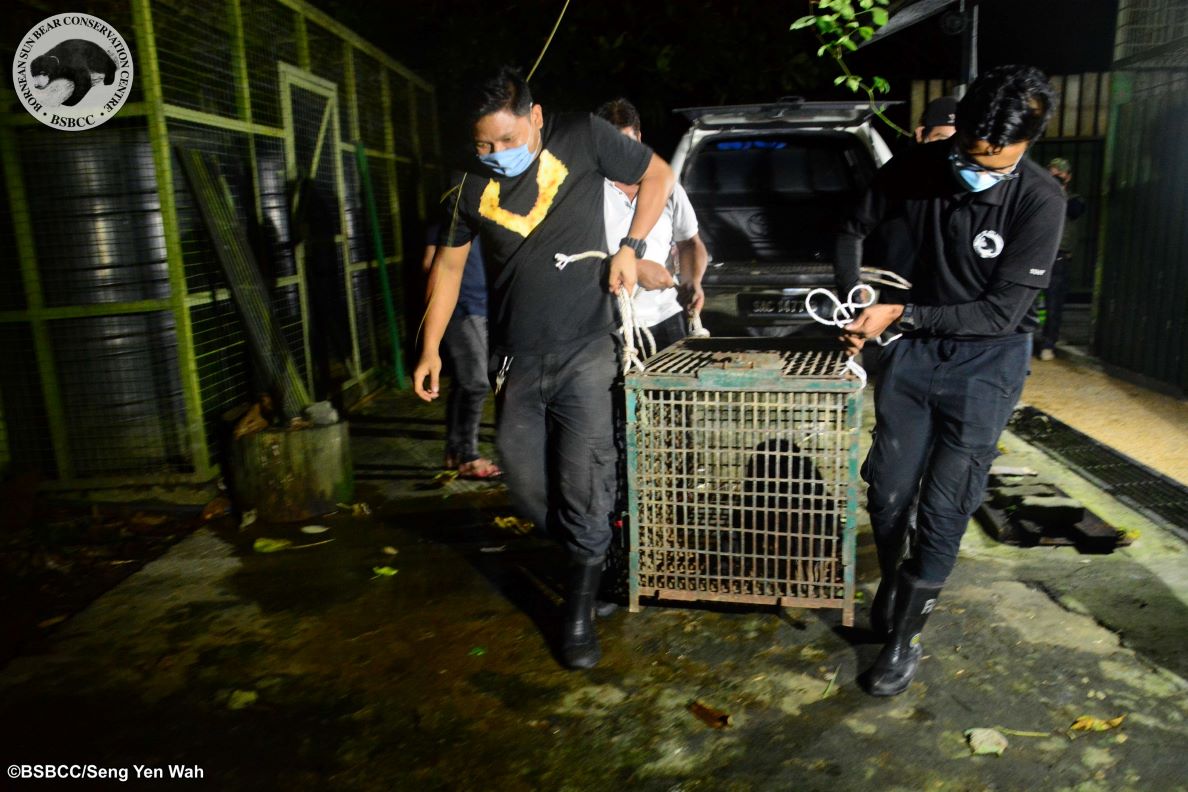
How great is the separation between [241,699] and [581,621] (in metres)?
1.20

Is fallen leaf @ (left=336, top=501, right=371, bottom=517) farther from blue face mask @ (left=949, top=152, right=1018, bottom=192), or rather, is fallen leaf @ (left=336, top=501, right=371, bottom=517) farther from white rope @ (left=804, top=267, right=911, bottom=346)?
blue face mask @ (left=949, top=152, right=1018, bottom=192)

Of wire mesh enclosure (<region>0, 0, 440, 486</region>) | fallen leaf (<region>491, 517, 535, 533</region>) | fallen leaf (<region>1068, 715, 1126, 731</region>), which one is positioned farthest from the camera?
wire mesh enclosure (<region>0, 0, 440, 486</region>)

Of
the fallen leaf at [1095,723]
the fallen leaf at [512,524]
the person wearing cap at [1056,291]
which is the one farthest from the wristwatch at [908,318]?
the person wearing cap at [1056,291]

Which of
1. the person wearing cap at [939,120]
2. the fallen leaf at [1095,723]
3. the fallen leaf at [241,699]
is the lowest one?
the fallen leaf at [1095,723]

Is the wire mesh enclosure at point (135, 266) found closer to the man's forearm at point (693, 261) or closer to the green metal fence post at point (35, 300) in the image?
the green metal fence post at point (35, 300)

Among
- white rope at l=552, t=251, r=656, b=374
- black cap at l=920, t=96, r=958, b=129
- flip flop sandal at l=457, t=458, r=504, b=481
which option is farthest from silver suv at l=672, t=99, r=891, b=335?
white rope at l=552, t=251, r=656, b=374

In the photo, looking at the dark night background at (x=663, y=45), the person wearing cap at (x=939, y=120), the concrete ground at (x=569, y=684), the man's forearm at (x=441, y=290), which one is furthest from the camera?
the dark night background at (x=663, y=45)

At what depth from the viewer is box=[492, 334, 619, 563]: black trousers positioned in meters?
3.23

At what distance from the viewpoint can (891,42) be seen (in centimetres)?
1392

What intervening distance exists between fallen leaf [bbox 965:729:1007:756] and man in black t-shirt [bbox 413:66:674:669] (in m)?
1.27

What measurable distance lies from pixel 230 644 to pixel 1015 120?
10.8 feet

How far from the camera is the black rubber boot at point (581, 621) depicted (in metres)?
3.16

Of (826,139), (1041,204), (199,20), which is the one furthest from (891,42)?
(1041,204)

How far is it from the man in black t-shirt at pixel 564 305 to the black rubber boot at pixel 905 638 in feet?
3.30
